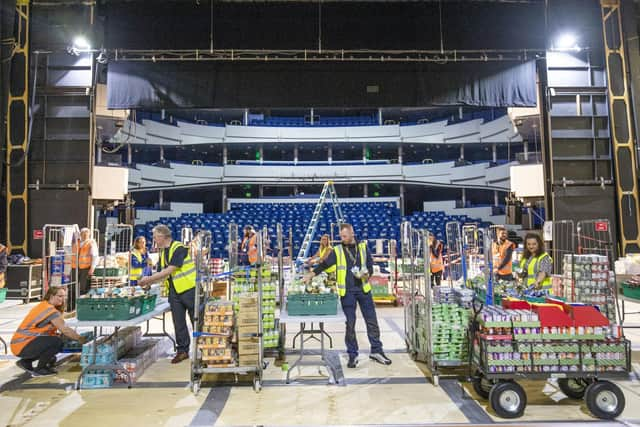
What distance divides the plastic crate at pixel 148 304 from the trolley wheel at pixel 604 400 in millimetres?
4408

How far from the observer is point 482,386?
159 inches

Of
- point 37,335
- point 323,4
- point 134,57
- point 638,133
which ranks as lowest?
point 37,335

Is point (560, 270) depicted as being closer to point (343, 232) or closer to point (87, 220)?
point (343, 232)

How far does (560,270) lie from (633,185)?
2473 millimetres

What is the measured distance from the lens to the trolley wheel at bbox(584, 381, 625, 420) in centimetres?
352

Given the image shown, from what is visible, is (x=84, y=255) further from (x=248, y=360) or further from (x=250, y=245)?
(x=248, y=360)

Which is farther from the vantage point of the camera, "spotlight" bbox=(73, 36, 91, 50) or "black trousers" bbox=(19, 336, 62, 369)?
"spotlight" bbox=(73, 36, 91, 50)

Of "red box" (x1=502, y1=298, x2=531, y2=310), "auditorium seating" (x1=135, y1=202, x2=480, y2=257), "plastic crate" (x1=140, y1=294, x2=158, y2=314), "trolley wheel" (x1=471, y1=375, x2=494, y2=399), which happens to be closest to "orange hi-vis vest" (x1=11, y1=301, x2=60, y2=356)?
"plastic crate" (x1=140, y1=294, x2=158, y2=314)

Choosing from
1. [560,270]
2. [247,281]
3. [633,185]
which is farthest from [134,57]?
[633,185]

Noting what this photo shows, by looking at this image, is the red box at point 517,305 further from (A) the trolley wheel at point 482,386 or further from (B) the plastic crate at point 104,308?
(B) the plastic crate at point 104,308

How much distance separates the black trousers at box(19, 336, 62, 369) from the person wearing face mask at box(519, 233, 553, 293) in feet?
18.6

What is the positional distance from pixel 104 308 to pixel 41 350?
1.10m

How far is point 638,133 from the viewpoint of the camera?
980 centimetres

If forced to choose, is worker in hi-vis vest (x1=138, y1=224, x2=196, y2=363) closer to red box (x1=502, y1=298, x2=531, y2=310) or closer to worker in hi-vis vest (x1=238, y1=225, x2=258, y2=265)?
red box (x1=502, y1=298, x2=531, y2=310)
